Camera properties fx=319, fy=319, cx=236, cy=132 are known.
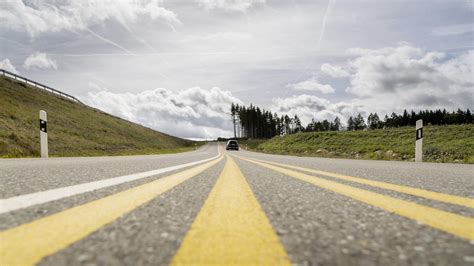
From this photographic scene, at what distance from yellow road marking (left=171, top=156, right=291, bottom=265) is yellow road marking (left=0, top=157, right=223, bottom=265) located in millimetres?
481

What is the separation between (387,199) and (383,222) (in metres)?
0.90

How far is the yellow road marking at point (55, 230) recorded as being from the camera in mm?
1151

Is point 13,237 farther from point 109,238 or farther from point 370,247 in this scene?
point 370,247

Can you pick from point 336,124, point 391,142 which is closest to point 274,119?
point 336,124

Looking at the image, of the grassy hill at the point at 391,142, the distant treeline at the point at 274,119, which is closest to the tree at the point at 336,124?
the distant treeline at the point at 274,119

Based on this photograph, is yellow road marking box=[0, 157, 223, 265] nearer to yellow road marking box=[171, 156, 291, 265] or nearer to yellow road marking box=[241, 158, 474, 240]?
yellow road marking box=[171, 156, 291, 265]

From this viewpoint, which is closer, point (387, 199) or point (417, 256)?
point (417, 256)

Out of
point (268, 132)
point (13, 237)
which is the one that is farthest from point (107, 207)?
point (268, 132)

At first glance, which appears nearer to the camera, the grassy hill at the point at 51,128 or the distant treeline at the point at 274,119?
the grassy hill at the point at 51,128

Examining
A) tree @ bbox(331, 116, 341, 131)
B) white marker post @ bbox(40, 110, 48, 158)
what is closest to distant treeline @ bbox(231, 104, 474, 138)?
tree @ bbox(331, 116, 341, 131)

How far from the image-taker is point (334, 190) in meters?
3.14

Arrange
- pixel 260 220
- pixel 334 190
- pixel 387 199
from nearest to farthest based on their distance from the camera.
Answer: pixel 260 220 → pixel 387 199 → pixel 334 190

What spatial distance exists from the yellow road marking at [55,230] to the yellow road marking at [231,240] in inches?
18.9

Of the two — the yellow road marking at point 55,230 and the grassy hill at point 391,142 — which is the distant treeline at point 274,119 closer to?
the grassy hill at point 391,142
